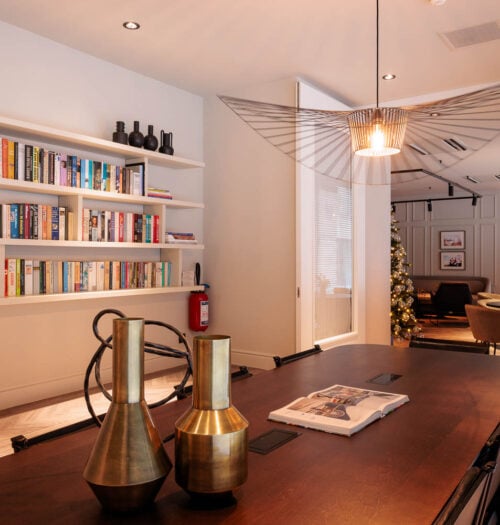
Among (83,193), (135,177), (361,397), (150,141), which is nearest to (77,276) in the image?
(83,193)

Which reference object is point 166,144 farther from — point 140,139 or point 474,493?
point 474,493

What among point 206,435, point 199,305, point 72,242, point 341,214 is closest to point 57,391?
point 72,242

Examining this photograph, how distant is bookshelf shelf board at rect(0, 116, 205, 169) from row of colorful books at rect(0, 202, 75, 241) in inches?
20.2

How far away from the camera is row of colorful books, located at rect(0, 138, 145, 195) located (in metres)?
3.67

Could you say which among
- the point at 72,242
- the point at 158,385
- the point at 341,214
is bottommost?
the point at 158,385

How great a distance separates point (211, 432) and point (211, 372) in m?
0.10

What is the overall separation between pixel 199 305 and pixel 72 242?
161cm

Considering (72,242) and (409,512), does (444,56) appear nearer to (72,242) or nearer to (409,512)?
(72,242)

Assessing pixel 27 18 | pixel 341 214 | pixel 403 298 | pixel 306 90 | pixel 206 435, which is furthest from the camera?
pixel 403 298

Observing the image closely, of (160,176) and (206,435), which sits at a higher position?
(160,176)

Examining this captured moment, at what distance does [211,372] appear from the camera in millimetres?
899

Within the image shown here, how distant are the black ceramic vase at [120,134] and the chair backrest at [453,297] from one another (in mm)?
7864

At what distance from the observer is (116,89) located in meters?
4.64

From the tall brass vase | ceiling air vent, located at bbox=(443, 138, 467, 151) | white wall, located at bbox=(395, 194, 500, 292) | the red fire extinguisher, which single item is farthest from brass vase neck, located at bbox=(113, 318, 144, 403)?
white wall, located at bbox=(395, 194, 500, 292)
